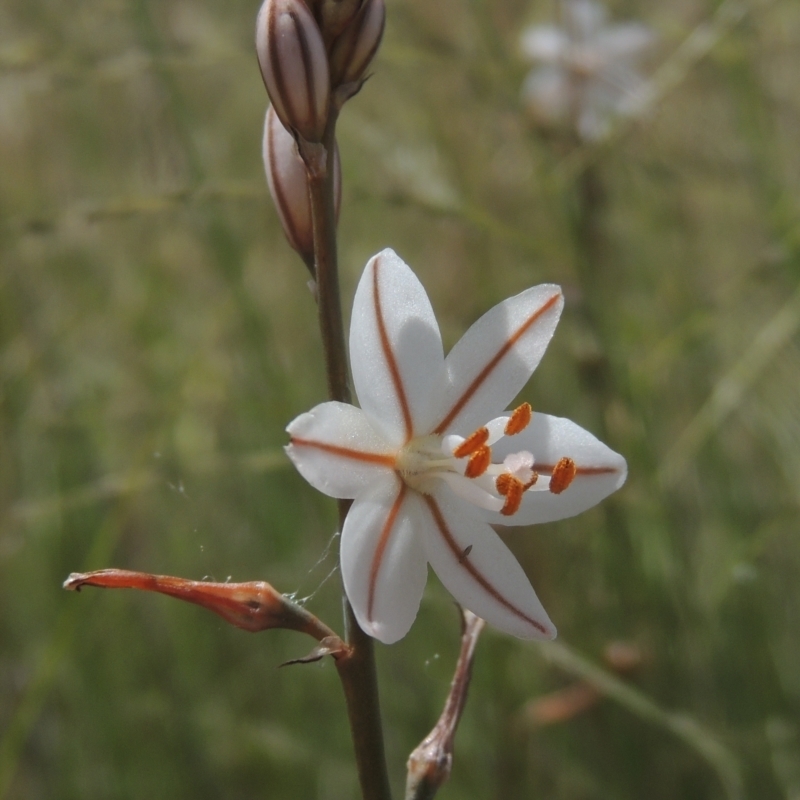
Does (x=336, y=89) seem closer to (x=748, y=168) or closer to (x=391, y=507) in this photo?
(x=391, y=507)

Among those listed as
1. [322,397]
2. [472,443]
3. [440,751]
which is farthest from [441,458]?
[322,397]

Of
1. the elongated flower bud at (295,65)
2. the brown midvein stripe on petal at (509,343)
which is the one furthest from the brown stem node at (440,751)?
the elongated flower bud at (295,65)

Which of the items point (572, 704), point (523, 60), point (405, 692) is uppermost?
point (523, 60)

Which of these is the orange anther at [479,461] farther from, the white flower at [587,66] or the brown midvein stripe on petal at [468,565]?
the white flower at [587,66]

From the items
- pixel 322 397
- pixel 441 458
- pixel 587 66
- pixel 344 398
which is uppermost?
pixel 587 66

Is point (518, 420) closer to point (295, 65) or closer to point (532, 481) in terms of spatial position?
point (532, 481)

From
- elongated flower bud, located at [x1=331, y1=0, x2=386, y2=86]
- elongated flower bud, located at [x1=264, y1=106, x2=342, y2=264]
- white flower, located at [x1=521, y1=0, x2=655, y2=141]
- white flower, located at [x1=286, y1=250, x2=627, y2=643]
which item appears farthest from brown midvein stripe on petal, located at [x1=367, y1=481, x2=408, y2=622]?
white flower, located at [x1=521, y1=0, x2=655, y2=141]

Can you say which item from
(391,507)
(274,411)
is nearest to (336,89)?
(391,507)
